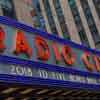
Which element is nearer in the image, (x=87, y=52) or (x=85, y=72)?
(x=85, y=72)

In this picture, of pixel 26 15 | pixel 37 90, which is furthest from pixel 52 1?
pixel 37 90

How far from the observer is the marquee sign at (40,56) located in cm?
1137

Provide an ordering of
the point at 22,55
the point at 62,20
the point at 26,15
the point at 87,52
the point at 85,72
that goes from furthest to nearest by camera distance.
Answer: the point at 62,20 < the point at 26,15 < the point at 87,52 < the point at 85,72 < the point at 22,55

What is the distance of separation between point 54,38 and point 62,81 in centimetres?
227

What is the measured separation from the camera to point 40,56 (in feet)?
43.0

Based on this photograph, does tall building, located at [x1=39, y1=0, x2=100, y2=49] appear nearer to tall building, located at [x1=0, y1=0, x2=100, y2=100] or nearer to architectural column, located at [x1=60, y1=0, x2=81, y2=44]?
architectural column, located at [x1=60, y1=0, x2=81, y2=44]

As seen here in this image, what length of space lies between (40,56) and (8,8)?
23.8 feet

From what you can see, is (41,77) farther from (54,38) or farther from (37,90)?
(54,38)

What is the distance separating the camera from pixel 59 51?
48.8ft

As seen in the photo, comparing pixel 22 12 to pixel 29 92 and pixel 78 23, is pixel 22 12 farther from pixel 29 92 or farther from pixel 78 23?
pixel 78 23

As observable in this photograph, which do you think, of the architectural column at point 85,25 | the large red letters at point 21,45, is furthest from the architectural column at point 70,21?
the large red letters at point 21,45

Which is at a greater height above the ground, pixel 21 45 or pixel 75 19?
pixel 75 19

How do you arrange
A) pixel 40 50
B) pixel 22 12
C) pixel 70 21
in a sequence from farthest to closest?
pixel 70 21 < pixel 22 12 < pixel 40 50

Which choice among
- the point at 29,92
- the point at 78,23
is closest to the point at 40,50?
the point at 29,92
